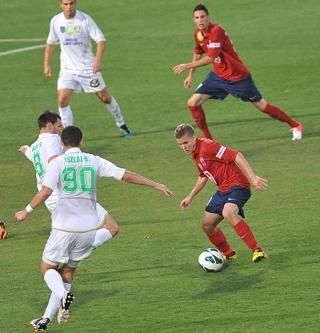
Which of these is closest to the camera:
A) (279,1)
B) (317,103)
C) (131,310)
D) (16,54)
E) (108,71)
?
(131,310)

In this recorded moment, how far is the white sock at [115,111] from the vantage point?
921 inches

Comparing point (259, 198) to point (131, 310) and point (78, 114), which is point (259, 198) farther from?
point (78, 114)

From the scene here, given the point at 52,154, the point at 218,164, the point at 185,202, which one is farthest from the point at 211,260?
the point at 52,154

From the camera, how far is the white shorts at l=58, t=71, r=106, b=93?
22.6 metres

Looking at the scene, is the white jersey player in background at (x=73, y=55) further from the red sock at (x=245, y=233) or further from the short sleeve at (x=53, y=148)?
the red sock at (x=245, y=233)

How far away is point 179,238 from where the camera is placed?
16781 millimetres

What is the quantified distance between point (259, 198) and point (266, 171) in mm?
1682

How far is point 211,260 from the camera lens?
14969mm

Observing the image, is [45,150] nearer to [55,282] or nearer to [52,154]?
[52,154]

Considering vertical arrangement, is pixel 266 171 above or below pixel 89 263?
below

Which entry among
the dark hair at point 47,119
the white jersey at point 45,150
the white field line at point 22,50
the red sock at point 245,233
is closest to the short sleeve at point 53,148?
the white jersey at point 45,150

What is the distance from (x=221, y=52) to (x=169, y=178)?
104 inches

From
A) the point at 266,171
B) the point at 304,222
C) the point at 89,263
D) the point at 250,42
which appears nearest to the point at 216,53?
the point at 266,171

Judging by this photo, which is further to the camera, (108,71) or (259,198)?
(108,71)
